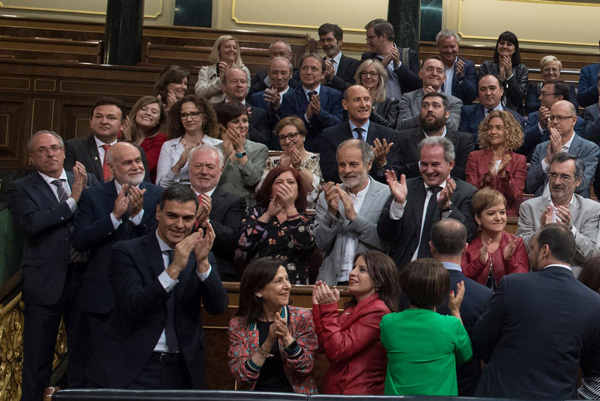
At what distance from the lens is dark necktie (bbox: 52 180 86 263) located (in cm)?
403

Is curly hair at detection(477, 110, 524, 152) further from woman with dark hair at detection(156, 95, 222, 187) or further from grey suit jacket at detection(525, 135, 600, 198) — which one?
woman with dark hair at detection(156, 95, 222, 187)

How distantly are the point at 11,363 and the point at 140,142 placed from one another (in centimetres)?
159

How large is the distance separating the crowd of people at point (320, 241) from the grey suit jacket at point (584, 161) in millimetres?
12

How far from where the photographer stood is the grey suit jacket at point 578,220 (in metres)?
4.02

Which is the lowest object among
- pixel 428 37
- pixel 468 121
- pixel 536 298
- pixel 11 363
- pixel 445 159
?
pixel 11 363

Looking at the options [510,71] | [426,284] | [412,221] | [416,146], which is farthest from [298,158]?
[510,71]

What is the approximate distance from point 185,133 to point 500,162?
1.79 m

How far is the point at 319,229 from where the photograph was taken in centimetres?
400

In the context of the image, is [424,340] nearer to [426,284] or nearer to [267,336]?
[426,284]

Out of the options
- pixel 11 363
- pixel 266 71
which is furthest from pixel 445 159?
pixel 266 71

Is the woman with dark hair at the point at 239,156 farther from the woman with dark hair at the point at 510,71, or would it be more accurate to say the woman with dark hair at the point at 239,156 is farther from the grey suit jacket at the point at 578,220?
the woman with dark hair at the point at 510,71

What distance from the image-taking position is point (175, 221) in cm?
319

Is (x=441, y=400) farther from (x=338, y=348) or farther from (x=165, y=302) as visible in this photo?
(x=165, y=302)

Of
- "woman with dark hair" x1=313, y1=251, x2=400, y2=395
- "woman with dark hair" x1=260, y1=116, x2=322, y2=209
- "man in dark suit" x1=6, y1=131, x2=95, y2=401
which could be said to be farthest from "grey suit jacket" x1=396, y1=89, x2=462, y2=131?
"woman with dark hair" x1=313, y1=251, x2=400, y2=395
